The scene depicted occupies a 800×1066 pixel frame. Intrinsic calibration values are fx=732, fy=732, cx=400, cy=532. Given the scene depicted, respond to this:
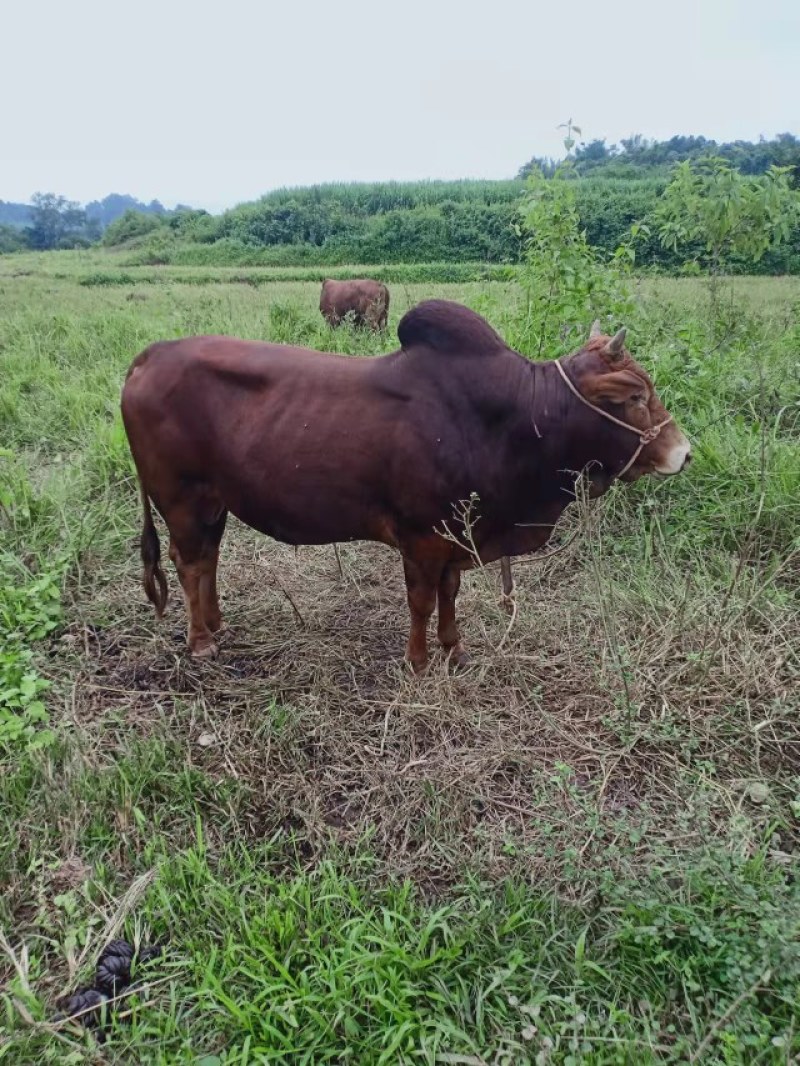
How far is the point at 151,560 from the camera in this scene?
11.2ft

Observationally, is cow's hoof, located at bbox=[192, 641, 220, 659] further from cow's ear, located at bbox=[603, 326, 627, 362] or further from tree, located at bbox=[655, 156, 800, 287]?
tree, located at bbox=[655, 156, 800, 287]

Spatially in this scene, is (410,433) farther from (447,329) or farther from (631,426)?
(631,426)

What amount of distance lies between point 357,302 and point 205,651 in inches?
286

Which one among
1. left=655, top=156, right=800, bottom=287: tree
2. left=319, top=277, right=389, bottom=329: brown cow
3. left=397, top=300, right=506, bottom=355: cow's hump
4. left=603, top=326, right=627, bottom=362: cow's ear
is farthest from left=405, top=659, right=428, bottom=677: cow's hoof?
left=319, top=277, right=389, bottom=329: brown cow

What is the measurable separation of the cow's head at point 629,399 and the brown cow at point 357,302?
22.6 feet

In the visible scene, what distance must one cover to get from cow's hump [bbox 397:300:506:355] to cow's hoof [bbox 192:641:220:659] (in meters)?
1.71

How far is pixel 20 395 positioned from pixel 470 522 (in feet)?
16.9

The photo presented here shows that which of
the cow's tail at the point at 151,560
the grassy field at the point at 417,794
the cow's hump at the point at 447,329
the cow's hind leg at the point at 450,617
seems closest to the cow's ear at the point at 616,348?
the cow's hump at the point at 447,329

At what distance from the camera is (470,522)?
2.94 m

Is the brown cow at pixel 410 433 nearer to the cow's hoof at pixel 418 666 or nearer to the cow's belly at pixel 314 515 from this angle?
the cow's belly at pixel 314 515

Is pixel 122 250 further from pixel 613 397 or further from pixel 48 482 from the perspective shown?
pixel 613 397

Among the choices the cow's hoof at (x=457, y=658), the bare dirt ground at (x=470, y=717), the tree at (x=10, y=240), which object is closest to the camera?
the bare dirt ground at (x=470, y=717)

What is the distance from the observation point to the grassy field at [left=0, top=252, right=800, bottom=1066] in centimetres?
188

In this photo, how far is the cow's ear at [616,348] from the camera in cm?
276
